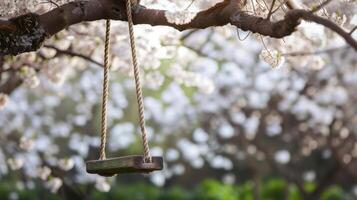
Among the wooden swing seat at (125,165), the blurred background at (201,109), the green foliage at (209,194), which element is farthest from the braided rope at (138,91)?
the green foliage at (209,194)

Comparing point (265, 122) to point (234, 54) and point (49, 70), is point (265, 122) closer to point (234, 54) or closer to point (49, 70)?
point (234, 54)

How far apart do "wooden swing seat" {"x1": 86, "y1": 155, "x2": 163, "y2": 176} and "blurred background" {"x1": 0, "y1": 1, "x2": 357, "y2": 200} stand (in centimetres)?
104

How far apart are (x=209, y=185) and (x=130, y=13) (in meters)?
10.4

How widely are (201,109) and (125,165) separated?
29.8ft

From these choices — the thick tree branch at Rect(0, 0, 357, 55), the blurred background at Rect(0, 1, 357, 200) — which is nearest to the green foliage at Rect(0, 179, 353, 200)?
the blurred background at Rect(0, 1, 357, 200)

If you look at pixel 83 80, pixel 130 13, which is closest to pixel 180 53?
pixel 130 13

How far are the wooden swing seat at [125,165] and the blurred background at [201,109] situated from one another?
1.04 m

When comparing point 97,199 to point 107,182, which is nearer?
point 107,182

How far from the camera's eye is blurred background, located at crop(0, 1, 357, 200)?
4512 millimetres

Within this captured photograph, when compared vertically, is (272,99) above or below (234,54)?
below

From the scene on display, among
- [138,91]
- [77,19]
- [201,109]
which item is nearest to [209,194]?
[201,109]

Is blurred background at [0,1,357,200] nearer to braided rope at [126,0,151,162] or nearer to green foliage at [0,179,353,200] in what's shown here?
green foliage at [0,179,353,200]

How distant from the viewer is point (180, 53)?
474cm

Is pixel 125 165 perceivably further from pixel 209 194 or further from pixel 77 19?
pixel 209 194
